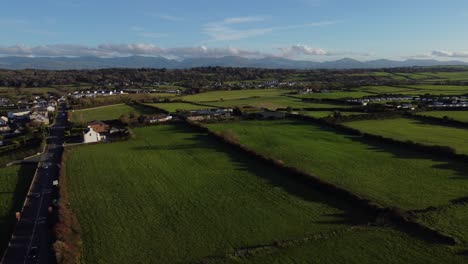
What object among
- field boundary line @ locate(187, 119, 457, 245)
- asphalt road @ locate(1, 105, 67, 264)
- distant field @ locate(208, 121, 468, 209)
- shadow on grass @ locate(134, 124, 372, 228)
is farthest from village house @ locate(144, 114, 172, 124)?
field boundary line @ locate(187, 119, 457, 245)

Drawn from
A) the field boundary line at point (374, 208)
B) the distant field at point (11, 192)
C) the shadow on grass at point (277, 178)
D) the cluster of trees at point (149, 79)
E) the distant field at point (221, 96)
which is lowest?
the distant field at point (11, 192)

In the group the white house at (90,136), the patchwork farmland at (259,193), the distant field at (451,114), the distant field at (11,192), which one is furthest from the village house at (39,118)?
the distant field at (451,114)

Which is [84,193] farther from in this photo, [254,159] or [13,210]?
[254,159]

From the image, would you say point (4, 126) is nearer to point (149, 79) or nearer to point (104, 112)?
point (104, 112)

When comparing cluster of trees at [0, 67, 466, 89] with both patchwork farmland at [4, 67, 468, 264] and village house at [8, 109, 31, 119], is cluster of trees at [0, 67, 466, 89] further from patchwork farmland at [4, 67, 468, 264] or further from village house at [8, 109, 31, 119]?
patchwork farmland at [4, 67, 468, 264]

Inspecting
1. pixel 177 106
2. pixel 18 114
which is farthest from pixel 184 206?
pixel 18 114

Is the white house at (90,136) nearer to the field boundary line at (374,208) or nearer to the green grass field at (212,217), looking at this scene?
the green grass field at (212,217)
